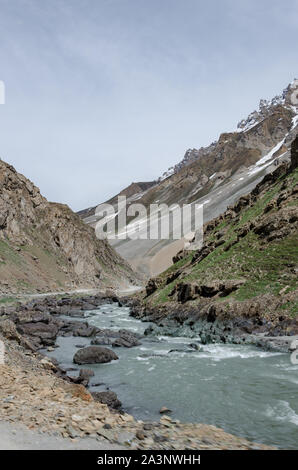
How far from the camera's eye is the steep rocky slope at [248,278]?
99.3 ft

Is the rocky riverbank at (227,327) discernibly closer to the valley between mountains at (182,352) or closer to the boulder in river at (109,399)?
the valley between mountains at (182,352)

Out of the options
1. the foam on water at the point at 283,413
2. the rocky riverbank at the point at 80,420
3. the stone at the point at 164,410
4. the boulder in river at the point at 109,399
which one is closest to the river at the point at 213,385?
the foam on water at the point at 283,413

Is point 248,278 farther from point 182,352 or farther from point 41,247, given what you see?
point 41,247

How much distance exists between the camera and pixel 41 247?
281ft

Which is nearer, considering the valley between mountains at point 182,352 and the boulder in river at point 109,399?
the valley between mountains at point 182,352

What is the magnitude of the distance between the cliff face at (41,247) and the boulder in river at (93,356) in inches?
1717

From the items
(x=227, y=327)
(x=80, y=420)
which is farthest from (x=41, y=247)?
(x=80, y=420)

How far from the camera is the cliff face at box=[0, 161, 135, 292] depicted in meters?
71.9

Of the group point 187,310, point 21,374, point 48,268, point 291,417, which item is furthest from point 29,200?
point 291,417

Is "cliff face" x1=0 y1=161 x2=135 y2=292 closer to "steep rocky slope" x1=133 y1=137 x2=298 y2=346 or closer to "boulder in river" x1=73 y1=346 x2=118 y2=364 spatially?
"steep rocky slope" x1=133 y1=137 x2=298 y2=346

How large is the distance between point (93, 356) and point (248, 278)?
1815 cm

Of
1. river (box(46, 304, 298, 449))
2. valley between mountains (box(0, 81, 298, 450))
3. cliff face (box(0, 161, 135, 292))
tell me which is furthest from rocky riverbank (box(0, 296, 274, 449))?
cliff face (box(0, 161, 135, 292))
